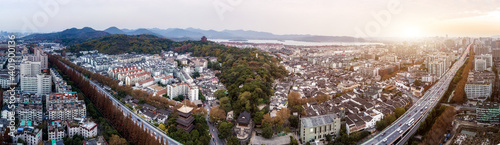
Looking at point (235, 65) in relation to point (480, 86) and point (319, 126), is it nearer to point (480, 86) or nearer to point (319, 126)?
point (319, 126)

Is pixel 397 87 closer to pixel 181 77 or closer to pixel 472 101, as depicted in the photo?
pixel 472 101

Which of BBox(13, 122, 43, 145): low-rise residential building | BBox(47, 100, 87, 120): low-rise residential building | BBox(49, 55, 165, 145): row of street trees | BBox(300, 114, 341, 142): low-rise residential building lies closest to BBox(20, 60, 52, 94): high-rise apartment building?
BBox(49, 55, 165, 145): row of street trees

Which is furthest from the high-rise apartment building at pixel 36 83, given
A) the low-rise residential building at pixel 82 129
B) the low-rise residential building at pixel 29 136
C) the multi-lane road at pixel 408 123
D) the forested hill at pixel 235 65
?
the multi-lane road at pixel 408 123

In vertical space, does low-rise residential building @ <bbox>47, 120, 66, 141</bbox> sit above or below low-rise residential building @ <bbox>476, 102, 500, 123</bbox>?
below

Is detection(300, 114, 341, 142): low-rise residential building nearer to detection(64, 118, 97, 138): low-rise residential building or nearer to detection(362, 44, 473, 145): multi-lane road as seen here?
detection(362, 44, 473, 145): multi-lane road

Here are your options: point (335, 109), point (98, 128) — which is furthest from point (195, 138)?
point (335, 109)

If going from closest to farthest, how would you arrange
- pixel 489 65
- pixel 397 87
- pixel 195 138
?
1. pixel 195 138
2. pixel 489 65
3. pixel 397 87

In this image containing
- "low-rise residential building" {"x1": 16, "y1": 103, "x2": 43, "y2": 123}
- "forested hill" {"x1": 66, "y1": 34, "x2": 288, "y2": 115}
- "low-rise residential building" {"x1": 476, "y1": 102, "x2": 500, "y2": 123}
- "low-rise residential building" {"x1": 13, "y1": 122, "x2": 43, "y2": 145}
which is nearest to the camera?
"low-rise residential building" {"x1": 13, "y1": 122, "x2": 43, "y2": 145}

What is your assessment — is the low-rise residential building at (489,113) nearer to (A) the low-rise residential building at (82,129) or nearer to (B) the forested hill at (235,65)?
(B) the forested hill at (235,65)
